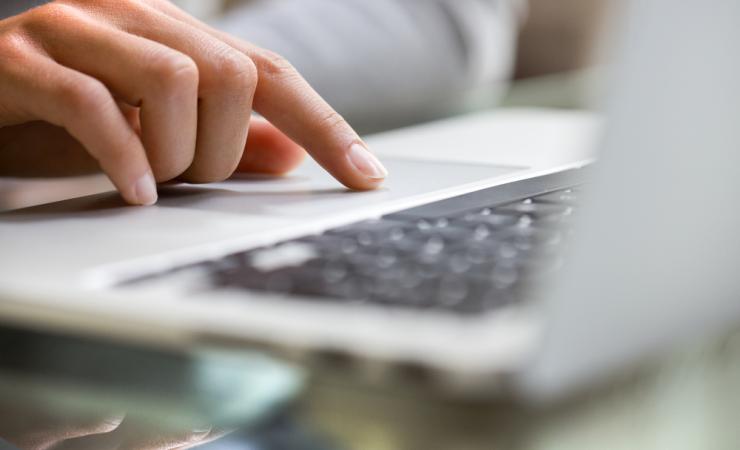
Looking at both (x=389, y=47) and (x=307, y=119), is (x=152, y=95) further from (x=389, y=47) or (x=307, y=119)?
(x=389, y=47)

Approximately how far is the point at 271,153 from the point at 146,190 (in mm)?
144

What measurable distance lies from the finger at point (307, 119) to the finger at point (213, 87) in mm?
32

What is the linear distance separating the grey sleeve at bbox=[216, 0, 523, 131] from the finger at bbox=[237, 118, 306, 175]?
1.83 feet

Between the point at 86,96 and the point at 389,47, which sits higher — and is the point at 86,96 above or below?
below

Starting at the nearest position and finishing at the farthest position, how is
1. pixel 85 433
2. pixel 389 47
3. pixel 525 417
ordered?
pixel 525 417
pixel 85 433
pixel 389 47

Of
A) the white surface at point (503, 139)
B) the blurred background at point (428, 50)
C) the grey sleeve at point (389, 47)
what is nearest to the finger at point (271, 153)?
the white surface at point (503, 139)

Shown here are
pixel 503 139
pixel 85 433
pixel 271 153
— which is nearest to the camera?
pixel 85 433

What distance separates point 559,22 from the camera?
5.80ft

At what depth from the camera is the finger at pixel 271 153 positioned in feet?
1.99

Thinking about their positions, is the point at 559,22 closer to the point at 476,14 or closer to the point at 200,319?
the point at 476,14

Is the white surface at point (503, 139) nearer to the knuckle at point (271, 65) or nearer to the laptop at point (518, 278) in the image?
the knuckle at point (271, 65)

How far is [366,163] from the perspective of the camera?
0.53 meters

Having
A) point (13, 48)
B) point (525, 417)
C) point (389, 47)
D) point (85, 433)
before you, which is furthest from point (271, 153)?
point (389, 47)

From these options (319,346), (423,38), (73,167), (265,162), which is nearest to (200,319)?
(319,346)
